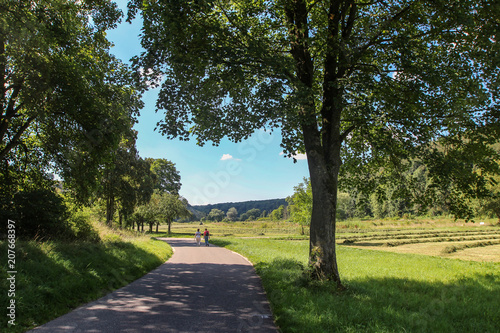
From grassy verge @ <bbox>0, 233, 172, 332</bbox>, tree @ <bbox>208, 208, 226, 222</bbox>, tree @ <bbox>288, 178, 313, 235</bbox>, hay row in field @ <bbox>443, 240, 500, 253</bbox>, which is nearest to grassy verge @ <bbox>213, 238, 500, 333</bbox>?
grassy verge @ <bbox>0, 233, 172, 332</bbox>

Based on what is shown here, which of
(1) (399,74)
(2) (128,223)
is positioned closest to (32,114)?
(1) (399,74)

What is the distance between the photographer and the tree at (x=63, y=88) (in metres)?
9.83

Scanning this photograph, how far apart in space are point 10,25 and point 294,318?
11.8 m

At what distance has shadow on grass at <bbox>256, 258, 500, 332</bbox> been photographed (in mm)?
5270

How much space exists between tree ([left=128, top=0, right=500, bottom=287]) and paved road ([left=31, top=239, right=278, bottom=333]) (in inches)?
96.4

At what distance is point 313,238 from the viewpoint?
8.41 meters

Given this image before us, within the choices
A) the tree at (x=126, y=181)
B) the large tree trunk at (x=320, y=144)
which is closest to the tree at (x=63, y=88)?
the large tree trunk at (x=320, y=144)

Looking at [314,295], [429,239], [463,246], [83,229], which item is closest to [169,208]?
[429,239]

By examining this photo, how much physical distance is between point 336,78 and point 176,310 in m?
7.10

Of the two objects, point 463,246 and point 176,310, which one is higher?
point 176,310

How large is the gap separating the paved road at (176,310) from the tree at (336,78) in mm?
2449

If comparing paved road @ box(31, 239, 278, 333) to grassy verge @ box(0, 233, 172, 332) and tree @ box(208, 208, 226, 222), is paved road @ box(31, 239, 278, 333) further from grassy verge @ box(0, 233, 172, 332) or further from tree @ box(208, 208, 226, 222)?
tree @ box(208, 208, 226, 222)

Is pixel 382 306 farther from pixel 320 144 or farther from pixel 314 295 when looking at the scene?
pixel 320 144

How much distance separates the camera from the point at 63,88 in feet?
35.0
